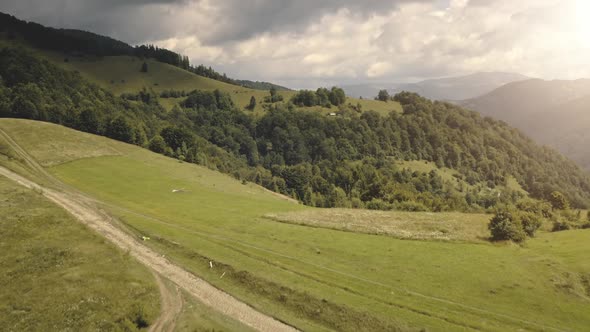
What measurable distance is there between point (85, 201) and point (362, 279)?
4332 cm

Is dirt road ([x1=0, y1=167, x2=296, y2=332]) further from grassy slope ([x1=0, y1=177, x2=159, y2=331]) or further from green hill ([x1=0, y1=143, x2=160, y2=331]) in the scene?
grassy slope ([x1=0, y1=177, x2=159, y2=331])

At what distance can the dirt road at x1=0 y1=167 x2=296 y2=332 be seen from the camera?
27.8 metres

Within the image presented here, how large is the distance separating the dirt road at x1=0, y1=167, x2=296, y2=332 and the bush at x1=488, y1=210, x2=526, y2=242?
34700 millimetres

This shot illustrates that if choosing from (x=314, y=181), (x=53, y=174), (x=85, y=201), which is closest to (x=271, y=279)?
(x=85, y=201)

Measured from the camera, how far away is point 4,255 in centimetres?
3456

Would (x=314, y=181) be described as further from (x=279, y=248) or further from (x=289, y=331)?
(x=289, y=331)

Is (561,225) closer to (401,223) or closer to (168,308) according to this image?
(401,223)

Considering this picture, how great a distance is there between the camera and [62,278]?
103 feet

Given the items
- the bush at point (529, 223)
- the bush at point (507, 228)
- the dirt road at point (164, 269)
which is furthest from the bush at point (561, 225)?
the dirt road at point (164, 269)

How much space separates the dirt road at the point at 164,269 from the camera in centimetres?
2784

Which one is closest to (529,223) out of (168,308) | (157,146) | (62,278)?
(168,308)

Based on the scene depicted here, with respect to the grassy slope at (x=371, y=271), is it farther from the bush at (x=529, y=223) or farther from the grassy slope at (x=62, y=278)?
the grassy slope at (x=62, y=278)

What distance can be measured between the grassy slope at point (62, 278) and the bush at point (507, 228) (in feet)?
138

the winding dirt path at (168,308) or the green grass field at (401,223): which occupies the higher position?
the winding dirt path at (168,308)
